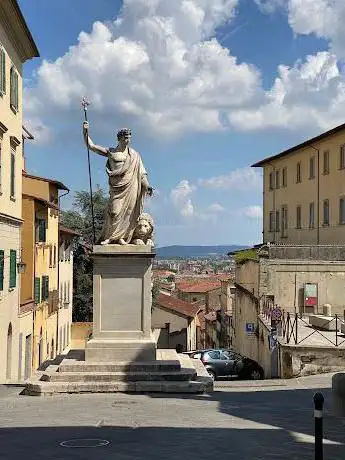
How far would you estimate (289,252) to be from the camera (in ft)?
126

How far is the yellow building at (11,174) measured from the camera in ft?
86.9

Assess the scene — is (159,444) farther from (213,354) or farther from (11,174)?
(11,174)

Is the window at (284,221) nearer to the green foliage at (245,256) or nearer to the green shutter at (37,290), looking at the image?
the green foliage at (245,256)

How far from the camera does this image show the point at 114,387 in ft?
47.7

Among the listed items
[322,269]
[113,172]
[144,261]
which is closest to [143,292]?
[144,261]

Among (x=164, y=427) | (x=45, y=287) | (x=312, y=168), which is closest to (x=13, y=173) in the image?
(x=45, y=287)

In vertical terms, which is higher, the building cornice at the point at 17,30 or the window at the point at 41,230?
the building cornice at the point at 17,30

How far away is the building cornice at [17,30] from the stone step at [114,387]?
49.8 feet

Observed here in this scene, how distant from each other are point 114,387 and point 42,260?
2338cm

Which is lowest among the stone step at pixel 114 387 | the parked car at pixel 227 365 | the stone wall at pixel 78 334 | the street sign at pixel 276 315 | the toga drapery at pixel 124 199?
the stone wall at pixel 78 334

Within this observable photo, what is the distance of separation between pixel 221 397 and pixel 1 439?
6.04 m

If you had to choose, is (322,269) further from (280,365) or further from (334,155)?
(280,365)

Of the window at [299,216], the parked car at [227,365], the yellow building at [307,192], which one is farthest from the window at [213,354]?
the window at [299,216]

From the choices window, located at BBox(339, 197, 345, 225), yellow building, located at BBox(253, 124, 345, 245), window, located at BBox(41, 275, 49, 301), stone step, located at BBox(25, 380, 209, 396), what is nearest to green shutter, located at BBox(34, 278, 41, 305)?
window, located at BBox(41, 275, 49, 301)
